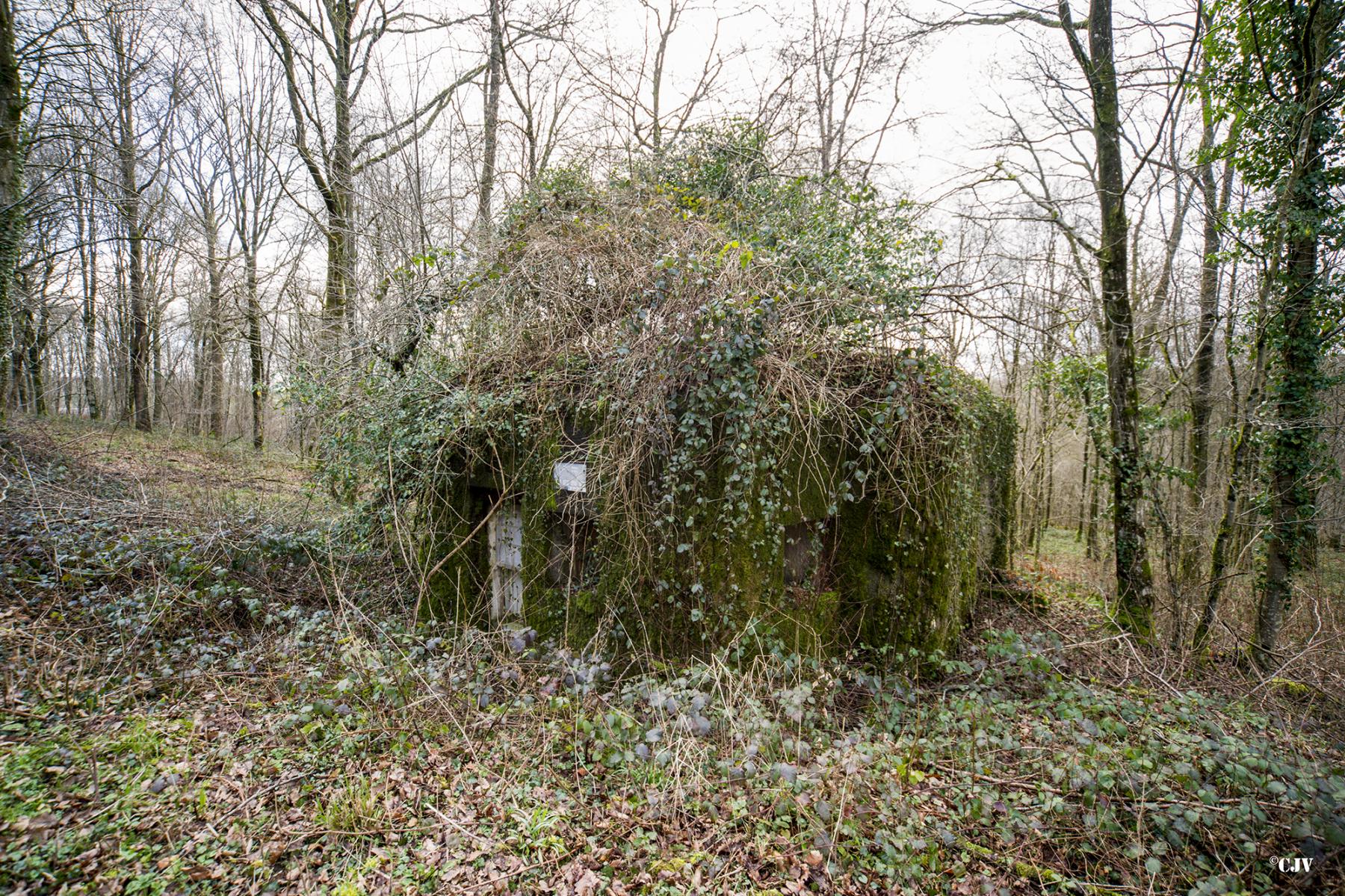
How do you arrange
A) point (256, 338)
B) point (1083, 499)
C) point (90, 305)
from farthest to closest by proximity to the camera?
point (1083, 499) → point (90, 305) → point (256, 338)

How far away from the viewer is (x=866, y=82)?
494 inches

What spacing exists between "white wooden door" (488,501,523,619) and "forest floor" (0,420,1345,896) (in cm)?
74

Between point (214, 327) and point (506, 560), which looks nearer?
point (506, 560)

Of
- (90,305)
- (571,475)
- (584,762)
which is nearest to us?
(584,762)

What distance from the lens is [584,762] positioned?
3.64m

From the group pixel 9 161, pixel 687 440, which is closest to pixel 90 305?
pixel 9 161

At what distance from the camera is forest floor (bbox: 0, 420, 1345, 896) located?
9.07ft

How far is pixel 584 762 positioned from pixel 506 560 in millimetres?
2836

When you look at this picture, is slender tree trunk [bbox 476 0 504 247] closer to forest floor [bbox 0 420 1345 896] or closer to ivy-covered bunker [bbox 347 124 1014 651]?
ivy-covered bunker [bbox 347 124 1014 651]

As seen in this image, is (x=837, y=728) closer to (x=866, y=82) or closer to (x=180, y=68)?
(x=866, y=82)

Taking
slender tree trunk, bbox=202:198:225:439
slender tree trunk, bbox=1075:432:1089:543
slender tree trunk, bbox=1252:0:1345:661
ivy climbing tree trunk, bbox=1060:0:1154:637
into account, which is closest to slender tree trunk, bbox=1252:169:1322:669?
slender tree trunk, bbox=1252:0:1345:661

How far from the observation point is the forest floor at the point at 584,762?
9.07ft

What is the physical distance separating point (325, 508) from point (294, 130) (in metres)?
9.99

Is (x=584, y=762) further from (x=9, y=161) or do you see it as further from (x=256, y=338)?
(x=256, y=338)
